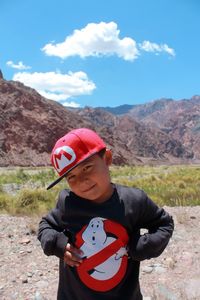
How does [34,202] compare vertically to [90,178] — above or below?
below

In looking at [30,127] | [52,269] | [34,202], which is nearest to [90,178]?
[52,269]

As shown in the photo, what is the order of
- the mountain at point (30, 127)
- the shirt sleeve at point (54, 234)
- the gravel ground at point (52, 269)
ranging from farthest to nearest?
the mountain at point (30, 127)
the gravel ground at point (52, 269)
the shirt sleeve at point (54, 234)

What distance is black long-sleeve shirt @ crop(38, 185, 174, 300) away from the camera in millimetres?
2426

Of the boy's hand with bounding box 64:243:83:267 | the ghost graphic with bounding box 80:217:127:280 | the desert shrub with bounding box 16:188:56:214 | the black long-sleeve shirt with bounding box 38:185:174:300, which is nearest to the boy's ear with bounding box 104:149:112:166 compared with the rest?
the black long-sleeve shirt with bounding box 38:185:174:300

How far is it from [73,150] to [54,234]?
0.47 metres

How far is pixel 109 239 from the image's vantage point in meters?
2.43

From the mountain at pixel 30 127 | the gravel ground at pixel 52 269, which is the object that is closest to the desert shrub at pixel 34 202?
the gravel ground at pixel 52 269

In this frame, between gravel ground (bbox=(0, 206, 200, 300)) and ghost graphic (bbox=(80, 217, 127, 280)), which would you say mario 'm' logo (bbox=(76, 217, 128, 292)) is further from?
gravel ground (bbox=(0, 206, 200, 300))

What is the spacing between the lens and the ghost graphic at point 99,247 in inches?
95.4

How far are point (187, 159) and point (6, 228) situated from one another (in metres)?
123

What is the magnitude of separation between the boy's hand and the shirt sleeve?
23 millimetres

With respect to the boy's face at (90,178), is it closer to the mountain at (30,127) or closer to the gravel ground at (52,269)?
the gravel ground at (52,269)

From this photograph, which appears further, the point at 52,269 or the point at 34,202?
the point at 34,202

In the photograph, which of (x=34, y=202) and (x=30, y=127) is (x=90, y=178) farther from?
(x=30, y=127)
